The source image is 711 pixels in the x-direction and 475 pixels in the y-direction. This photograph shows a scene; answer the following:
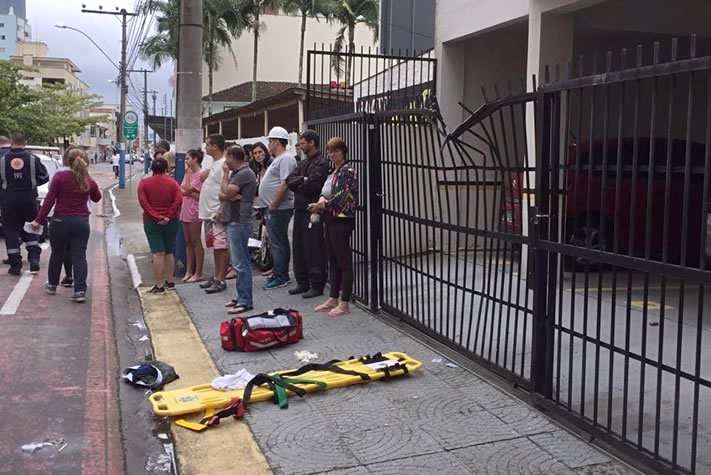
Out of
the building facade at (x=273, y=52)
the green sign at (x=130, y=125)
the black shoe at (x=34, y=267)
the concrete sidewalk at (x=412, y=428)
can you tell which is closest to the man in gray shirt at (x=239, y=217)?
the concrete sidewalk at (x=412, y=428)

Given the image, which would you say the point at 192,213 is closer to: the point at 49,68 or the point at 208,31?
the point at 208,31

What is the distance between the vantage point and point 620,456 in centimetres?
390

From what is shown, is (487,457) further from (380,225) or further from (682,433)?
Result: (380,225)

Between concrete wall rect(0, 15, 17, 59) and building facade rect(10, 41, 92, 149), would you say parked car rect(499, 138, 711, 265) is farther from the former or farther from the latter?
concrete wall rect(0, 15, 17, 59)

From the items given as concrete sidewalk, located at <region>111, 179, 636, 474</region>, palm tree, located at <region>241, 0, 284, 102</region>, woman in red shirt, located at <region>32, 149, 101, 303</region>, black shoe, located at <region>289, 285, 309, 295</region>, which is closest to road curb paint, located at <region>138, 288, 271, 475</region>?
concrete sidewalk, located at <region>111, 179, 636, 474</region>

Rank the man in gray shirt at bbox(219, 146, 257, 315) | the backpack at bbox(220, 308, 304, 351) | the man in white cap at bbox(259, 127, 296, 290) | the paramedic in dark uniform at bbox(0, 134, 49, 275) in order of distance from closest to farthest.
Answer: the backpack at bbox(220, 308, 304, 351), the man in gray shirt at bbox(219, 146, 257, 315), the man in white cap at bbox(259, 127, 296, 290), the paramedic in dark uniform at bbox(0, 134, 49, 275)

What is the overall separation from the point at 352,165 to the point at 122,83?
33398mm

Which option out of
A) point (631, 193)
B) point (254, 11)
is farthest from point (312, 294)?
point (254, 11)

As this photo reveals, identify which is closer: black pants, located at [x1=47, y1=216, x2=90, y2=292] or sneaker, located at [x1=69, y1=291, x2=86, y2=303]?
black pants, located at [x1=47, y1=216, x2=90, y2=292]

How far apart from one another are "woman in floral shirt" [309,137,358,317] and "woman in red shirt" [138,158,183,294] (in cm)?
217

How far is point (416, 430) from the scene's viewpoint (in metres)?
4.36

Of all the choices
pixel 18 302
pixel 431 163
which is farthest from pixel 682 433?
pixel 18 302

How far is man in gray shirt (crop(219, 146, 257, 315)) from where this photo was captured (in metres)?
7.34

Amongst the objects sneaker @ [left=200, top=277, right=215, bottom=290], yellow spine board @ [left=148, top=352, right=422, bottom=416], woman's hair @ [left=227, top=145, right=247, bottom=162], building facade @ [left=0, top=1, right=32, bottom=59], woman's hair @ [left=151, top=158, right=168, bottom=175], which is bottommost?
yellow spine board @ [left=148, top=352, right=422, bottom=416]
